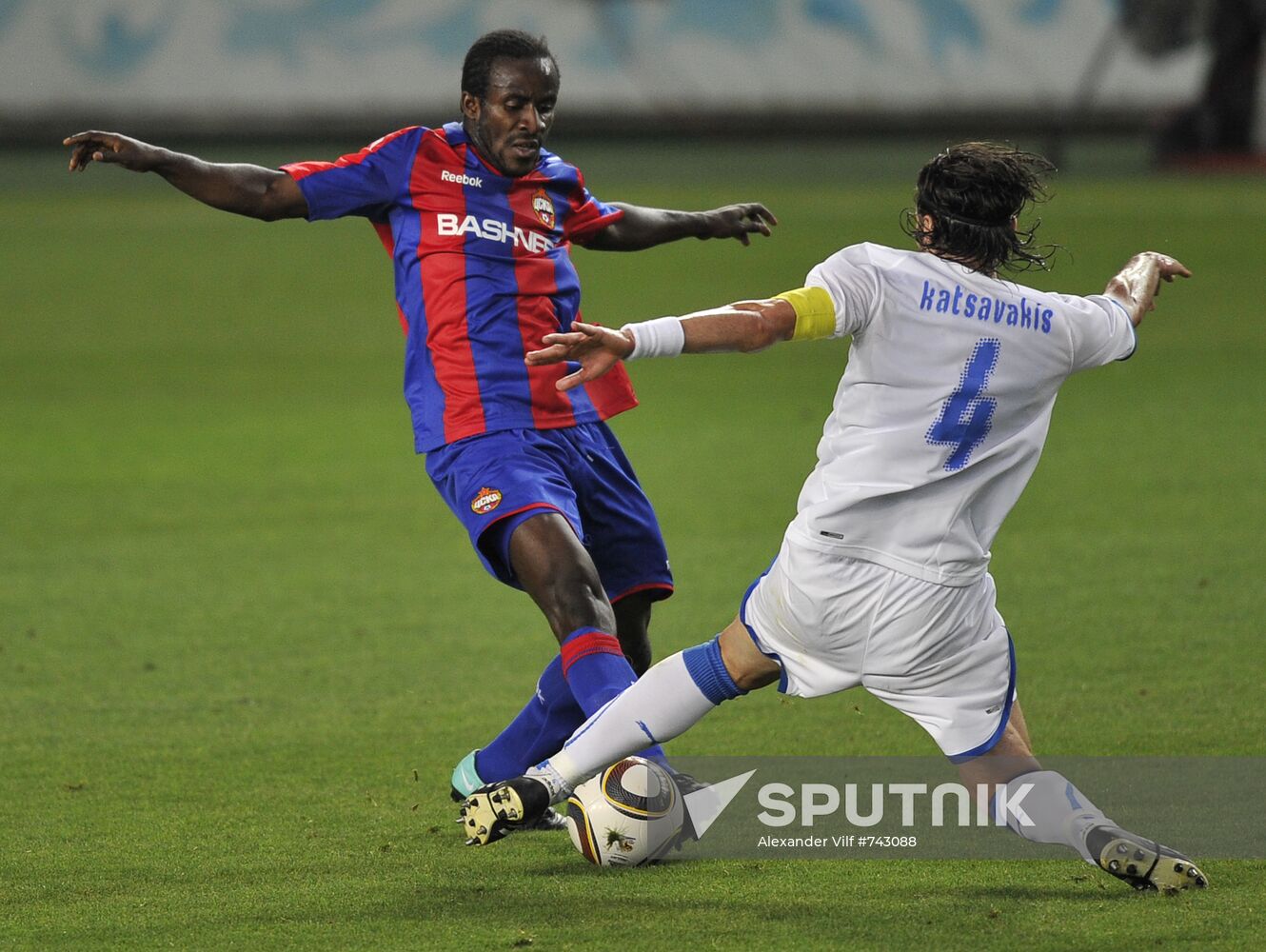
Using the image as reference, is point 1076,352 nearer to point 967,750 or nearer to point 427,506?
point 967,750

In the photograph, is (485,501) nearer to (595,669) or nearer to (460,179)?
(595,669)

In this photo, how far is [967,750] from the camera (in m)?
4.22

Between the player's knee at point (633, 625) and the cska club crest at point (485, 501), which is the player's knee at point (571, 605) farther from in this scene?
the player's knee at point (633, 625)

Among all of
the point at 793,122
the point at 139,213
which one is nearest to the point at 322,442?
the point at 139,213

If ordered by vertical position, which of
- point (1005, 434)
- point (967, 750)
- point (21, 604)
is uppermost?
point (1005, 434)

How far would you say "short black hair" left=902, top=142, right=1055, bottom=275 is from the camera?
409 centimetres

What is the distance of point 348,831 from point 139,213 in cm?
2639

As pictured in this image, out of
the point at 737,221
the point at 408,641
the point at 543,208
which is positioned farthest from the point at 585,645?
the point at 408,641

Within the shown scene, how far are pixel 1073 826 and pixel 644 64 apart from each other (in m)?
35.3

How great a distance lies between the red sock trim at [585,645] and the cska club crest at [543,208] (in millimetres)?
1372

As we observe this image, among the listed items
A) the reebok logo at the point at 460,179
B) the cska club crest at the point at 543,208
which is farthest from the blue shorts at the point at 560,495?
the reebok logo at the point at 460,179

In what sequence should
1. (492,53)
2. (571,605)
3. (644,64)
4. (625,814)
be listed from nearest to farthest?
(625,814) < (571,605) < (492,53) < (644,64)

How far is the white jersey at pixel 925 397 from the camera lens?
159 inches

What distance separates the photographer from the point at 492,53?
5148mm
